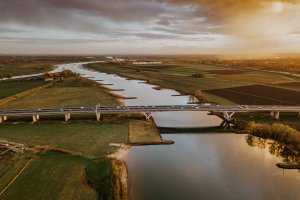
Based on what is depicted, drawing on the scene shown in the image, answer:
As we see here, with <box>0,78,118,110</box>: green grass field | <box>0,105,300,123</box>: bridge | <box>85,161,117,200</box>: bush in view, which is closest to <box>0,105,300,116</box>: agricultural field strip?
<box>0,105,300,123</box>: bridge

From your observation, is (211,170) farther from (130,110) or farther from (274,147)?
(130,110)

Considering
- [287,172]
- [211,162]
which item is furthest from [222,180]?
[287,172]

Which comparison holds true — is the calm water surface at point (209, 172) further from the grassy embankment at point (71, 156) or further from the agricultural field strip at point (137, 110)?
the agricultural field strip at point (137, 110)

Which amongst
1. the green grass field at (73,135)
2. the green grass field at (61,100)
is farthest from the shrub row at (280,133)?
the green grass field at (61,100)

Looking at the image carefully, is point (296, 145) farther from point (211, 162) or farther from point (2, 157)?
point (2, 157)

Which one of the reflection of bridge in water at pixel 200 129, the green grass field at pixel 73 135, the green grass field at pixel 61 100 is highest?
the green grass field at pixel 61 100

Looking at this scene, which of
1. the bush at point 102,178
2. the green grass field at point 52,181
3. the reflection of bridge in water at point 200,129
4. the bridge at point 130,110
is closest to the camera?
the green grass field at point 52,181

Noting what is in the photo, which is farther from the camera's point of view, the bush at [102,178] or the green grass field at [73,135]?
the green grass field at [73,135]
